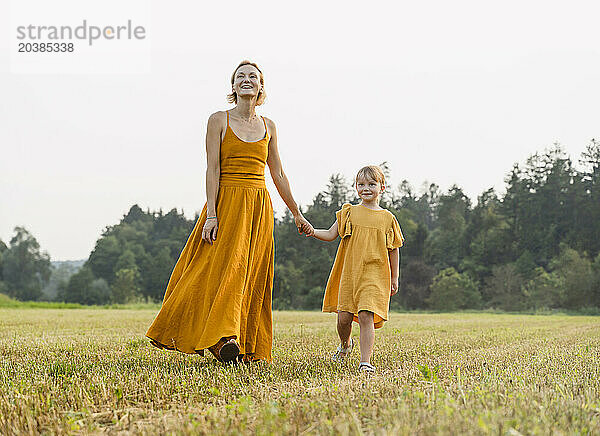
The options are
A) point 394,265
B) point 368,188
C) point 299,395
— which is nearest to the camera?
point 299,395

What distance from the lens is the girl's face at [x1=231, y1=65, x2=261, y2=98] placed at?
5.57 metres

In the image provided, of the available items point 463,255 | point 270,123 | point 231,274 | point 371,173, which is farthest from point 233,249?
point 463,255

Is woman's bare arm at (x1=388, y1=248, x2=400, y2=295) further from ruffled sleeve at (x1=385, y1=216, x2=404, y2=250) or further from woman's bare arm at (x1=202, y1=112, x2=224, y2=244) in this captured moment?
woman's bare arm at (x1=202, y1=112, x2=224, y2=244)

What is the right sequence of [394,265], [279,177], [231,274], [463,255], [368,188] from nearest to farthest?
[231,274] < [368,188] < [394,265] < [279,177] < [463,255]

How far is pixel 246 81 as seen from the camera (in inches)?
219

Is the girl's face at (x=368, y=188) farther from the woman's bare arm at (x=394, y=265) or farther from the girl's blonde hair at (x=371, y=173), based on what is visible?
the woman's bare arm at (x=394, y=265)

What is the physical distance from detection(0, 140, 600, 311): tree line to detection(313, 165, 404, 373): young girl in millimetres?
37079

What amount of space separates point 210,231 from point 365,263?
1387 millimetres

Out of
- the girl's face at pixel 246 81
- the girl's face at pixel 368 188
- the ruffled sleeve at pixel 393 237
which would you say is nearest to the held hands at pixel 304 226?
the girl's face at pixel 368 188

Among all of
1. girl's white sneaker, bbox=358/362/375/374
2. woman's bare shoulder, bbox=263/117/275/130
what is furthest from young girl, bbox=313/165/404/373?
woman's bare shoulder, bbox=263/117/275/130

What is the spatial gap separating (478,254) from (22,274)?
4367cm

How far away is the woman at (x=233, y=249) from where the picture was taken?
5.25 meters

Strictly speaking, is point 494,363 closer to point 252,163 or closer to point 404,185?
point 252,163

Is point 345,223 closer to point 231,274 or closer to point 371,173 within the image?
point 371,173
